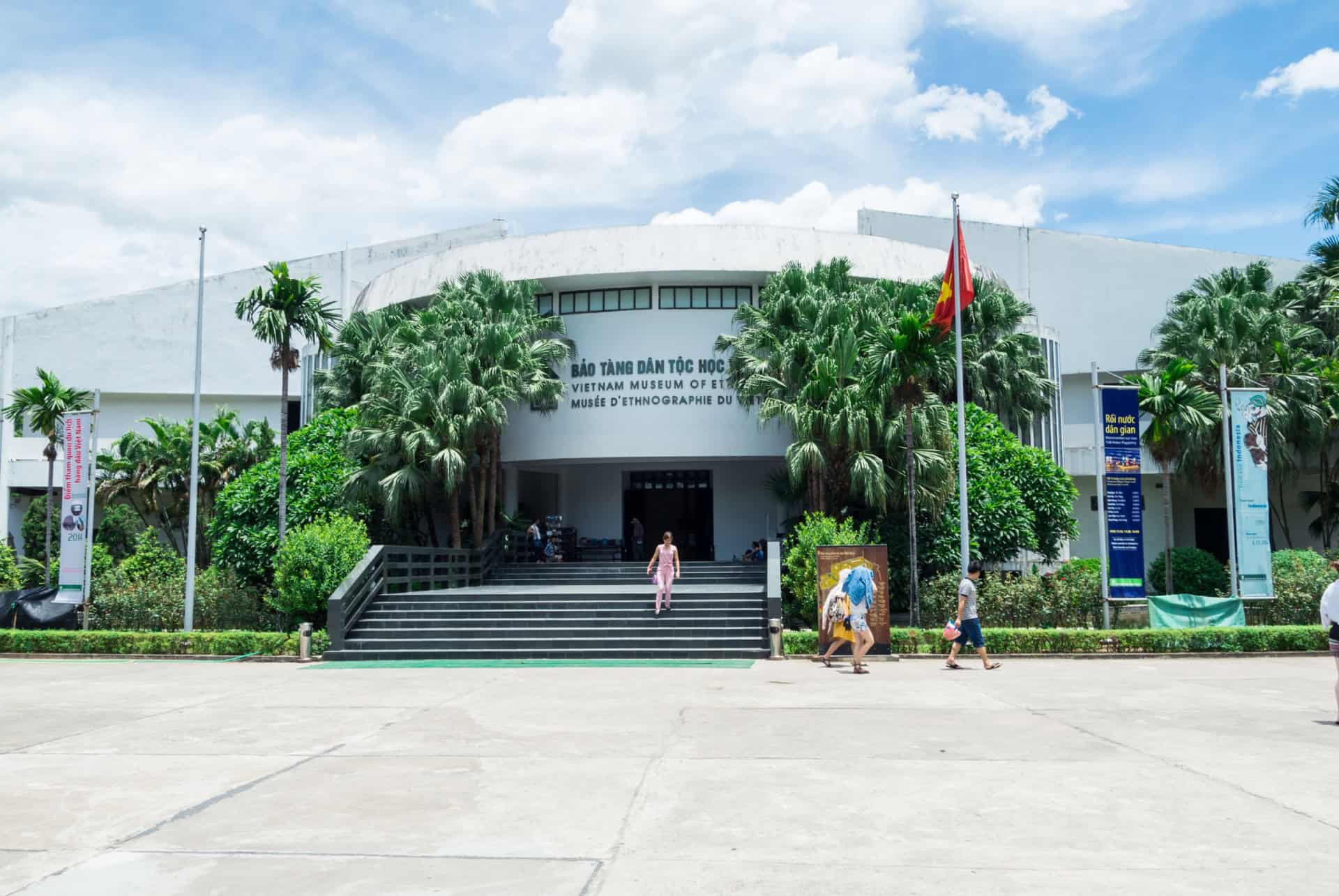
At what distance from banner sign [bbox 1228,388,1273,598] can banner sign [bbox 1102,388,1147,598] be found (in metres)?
2.13

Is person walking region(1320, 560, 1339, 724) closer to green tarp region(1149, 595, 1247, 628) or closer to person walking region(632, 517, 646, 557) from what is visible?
green tarp region(1149, 595, 1247, 628)

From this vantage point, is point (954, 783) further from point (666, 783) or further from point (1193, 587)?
point (1193, 587)

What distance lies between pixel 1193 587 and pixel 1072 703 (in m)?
20.3

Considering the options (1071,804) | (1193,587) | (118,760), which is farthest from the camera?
(1193,587)

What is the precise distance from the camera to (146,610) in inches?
860

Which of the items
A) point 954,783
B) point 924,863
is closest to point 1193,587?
point 954,783

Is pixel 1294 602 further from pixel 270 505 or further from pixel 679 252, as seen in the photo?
pixel 270 505

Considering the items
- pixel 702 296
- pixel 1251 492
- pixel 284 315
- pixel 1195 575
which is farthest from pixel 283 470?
pixel 1195 575

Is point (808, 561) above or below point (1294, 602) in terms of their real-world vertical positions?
above

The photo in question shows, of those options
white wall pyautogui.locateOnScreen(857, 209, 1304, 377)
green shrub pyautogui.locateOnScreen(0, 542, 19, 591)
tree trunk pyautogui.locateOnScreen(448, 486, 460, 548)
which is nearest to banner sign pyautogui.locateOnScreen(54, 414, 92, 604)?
tree trunk pyautogui.locateOnScreen(448, 486, 460, 548)

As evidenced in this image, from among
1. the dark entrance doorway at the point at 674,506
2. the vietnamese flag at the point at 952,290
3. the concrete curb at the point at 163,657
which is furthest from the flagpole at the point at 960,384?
the dark entrance doorway at the point at 674,506

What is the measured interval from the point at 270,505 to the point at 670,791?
2025 cm

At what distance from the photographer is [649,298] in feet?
89.7

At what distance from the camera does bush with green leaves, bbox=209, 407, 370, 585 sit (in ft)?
80.5
